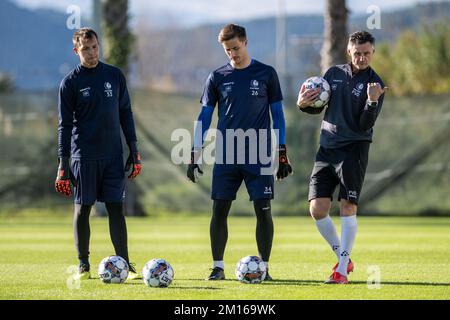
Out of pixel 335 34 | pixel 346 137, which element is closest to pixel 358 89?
pixel 346 137

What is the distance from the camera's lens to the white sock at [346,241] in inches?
398

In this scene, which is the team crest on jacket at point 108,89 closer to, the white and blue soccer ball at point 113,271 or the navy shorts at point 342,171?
the white and blue soccer ball at point 113,271

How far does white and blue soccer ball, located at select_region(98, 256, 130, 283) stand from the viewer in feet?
33.1

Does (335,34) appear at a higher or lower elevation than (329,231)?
higher

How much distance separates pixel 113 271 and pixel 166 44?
7872cm

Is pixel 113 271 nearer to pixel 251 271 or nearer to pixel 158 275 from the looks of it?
pixel 158 275

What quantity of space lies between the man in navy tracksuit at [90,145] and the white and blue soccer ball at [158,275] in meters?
0.91

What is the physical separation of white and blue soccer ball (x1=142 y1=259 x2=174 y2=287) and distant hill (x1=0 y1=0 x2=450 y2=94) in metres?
42.4

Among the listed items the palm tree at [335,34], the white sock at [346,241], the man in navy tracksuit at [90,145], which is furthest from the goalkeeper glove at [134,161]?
the palm tree at [335,34]

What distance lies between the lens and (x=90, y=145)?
10711 mm

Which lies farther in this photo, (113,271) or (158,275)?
(113,271)
